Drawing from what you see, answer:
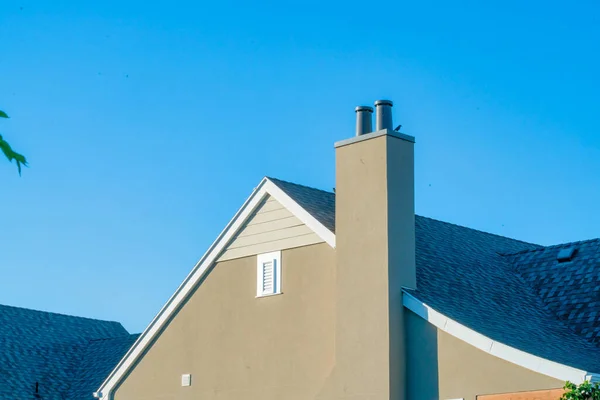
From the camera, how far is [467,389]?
14891 millimetres

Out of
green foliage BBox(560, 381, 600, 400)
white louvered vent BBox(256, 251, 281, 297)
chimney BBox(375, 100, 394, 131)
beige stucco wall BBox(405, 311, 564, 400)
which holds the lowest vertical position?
green foliage BBox(560, 381, 600, 400)

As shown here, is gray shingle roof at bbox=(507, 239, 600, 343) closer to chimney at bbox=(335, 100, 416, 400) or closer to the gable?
chimney at bbox=(335, 100, 416, 400)

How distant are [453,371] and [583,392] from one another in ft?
7.94

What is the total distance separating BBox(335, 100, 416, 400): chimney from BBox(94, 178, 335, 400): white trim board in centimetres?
77

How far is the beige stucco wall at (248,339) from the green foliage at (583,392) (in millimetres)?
4821

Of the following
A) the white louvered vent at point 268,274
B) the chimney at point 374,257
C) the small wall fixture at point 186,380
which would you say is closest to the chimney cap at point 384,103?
the chimney at point 374,257

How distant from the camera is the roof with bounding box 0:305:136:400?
27.7m

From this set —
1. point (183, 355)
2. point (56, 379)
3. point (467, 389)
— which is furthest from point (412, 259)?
point (56, 379)

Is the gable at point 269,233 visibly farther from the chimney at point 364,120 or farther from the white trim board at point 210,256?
the chimney at point 364,120

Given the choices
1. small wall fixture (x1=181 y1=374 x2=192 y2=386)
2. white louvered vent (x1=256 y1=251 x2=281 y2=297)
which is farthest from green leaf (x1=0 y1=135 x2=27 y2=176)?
small wall fixture (x1=181 y1=374 x2=192 y2=386)

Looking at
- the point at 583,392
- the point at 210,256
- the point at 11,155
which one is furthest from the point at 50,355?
the point at 11,155

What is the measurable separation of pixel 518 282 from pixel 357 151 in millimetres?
4988

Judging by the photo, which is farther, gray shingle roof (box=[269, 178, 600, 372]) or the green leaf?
gray shingle roof (box=[269, 178, 600, 372])

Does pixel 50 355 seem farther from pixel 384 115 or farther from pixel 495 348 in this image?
pixel 495 348
